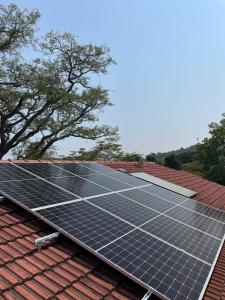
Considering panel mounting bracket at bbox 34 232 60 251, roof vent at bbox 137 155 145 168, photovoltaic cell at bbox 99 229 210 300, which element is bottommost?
photovoltaic cell at bbox 99 229 210 300

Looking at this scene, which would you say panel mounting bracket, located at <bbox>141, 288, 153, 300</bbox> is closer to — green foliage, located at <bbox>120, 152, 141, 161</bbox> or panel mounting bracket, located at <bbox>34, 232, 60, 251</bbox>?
panel mounting bracket, located at <bbox>34, 232, 60, 251</bbox>

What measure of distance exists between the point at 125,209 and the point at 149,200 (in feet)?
5.54

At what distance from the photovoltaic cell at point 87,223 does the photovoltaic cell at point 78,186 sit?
698 millimetres

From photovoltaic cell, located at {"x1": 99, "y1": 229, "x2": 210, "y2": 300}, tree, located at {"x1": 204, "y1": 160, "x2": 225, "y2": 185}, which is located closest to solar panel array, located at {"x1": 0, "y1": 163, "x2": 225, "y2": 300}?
photovoltaic cell, located at {"x1": 99, "y1": 229, "x2": 210, "y2": 300}

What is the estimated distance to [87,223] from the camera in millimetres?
5262

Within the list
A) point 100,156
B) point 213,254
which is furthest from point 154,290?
point 100,156

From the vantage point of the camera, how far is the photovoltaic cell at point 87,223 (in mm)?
4836

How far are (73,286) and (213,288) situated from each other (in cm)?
233

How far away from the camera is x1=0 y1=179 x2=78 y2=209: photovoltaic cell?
543 cm

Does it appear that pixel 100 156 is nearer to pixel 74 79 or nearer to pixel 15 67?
pixel 74 79

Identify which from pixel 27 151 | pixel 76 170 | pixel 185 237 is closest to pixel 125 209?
pixel 185 237

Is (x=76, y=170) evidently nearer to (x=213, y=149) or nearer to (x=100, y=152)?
(x=100, y=152)

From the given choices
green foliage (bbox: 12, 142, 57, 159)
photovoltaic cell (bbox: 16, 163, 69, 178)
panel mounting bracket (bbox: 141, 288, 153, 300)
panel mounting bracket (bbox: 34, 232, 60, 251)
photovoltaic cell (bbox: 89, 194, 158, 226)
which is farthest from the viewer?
green foliage (bbox: 12, 142, 57, 159)

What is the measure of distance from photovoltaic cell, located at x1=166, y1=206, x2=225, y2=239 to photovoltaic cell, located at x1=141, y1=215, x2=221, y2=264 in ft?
1.34
